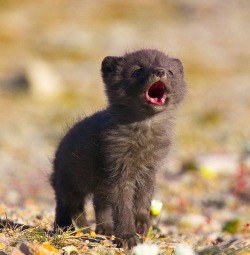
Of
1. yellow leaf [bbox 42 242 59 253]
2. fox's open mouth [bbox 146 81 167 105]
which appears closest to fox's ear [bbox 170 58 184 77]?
fox's open mouth [bbox 146 81 167 105]

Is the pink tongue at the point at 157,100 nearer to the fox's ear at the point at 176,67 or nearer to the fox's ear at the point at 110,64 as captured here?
the fox's ear at the point at 176,67

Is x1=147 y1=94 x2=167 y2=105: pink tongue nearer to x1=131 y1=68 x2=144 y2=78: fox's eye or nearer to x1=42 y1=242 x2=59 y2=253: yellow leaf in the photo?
x1=131 y1=68 x2=144 y2=78: fox's eye

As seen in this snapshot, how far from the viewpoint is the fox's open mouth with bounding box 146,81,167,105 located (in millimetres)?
6223

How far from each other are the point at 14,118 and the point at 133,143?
16887 mm

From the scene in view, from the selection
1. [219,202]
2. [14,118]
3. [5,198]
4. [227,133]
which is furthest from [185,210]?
[14,118]

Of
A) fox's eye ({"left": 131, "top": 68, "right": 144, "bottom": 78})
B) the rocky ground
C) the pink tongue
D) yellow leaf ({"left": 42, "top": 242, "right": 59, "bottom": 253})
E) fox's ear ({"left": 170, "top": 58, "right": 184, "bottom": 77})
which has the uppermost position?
the rocky ground

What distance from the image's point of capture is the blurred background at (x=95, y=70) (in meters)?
15.2

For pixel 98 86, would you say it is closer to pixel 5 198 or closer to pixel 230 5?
pixel 5 198

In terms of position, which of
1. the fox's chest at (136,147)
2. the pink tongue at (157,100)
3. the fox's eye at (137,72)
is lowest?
the fox's chest at (136,147)

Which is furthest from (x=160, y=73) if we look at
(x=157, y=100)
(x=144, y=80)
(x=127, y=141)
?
(x=127, y=141)

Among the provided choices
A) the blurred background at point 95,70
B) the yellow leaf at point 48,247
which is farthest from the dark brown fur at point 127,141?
the yellow leaf at point 48,247

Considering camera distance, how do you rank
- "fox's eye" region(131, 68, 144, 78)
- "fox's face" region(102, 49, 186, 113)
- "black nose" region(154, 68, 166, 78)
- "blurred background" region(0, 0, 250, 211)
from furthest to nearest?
"blurred background" region(0, 0, 250, 211) → "fox's eye" region(131, 68, 144, 78) → "fox's face" region(102, 49, 186, 113) → "black nose" region(154, 68, 166, 78)

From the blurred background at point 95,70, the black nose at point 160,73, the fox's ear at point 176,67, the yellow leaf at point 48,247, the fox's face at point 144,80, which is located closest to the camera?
the yellow leaf at point 48,247

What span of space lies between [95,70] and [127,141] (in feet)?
104
